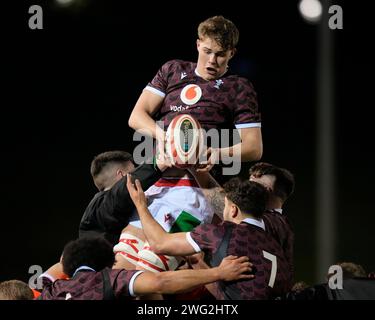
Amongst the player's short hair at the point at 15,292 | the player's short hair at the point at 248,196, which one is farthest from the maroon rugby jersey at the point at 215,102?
the player's short hair at the point at 15,292

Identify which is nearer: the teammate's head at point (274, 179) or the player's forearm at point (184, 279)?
the player's forearm at point (184, 279)

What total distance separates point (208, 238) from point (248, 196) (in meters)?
0.32

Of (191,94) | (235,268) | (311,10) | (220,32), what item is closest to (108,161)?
(191,94)

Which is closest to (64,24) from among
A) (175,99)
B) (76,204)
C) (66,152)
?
(66,152)

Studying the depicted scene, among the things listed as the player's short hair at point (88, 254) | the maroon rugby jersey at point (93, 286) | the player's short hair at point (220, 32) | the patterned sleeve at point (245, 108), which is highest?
the player's short hair at point (220, 32)

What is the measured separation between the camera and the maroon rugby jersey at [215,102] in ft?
13.5

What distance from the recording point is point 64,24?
729cm

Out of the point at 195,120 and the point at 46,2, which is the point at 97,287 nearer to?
the point at 195,120

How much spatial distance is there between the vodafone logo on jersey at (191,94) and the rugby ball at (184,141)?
272 millimetres

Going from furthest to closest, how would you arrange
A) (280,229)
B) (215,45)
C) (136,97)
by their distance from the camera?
1. (136,97)
2. (280,229)
3. (215,45)

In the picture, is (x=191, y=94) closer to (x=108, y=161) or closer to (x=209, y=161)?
(x=209, y=161)

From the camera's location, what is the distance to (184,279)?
3.62 m

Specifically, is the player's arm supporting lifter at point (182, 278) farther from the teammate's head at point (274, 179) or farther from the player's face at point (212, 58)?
the teammate's head at point (274, 179)

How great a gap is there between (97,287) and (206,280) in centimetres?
50
